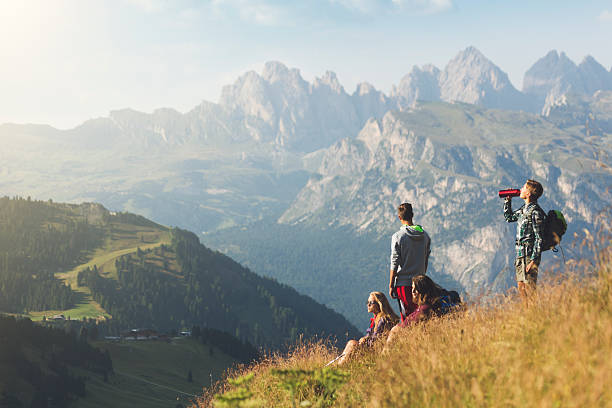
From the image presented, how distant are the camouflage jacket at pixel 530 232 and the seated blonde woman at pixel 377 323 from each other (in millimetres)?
3783

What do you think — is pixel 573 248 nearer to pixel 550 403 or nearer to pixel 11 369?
pixel 550 403

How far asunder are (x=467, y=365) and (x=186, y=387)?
128m

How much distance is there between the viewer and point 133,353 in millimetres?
137375

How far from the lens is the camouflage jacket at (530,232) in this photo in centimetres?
1145

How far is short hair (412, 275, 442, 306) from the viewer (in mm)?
10461

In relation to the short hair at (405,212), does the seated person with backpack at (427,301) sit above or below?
below

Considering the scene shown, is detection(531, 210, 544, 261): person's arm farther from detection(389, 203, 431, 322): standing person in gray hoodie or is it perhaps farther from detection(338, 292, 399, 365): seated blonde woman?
detection(338, 292, 399, 365): seated blonde woman

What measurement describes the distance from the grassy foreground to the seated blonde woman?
149 cm

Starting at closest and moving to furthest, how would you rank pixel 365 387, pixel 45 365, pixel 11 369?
pixel 365 387 → pixel 11 369 → pixel 45 365

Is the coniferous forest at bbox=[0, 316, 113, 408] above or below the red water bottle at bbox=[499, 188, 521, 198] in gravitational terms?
below

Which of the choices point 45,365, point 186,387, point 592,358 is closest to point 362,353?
point 592,358

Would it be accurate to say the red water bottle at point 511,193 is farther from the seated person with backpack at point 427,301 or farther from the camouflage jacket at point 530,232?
the seated person with backpack at point 427,301

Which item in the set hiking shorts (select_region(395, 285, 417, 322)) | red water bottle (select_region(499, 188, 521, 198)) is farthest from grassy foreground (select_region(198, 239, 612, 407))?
red water bottle (select_region(499, 188, 521, 198))

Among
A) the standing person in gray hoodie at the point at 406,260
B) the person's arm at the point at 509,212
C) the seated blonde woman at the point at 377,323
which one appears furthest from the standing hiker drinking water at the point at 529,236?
the seated blonde woman at the point at 377,323
